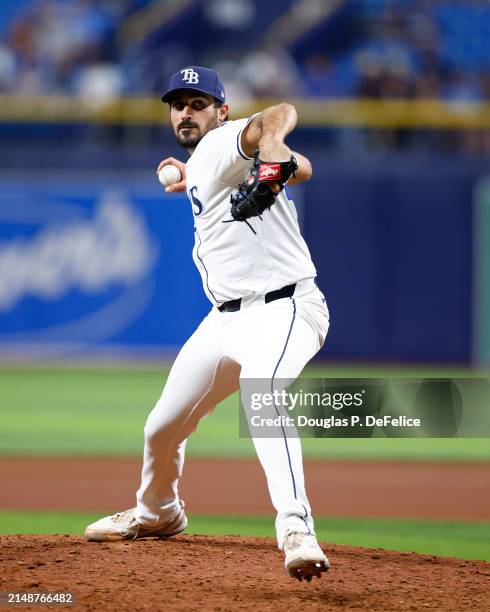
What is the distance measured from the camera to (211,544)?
170 inches

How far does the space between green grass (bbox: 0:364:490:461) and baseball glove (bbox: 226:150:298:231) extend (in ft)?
14.3

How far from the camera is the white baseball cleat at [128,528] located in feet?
14.1

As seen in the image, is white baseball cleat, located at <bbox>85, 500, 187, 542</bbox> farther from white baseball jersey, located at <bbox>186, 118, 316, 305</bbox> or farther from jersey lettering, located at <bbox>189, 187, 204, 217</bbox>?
jersey lettering, located at <bbox>189, 187, 204, 217</bbox>

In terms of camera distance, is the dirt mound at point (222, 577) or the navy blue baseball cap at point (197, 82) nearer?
the dirt mound at point (222, 577)

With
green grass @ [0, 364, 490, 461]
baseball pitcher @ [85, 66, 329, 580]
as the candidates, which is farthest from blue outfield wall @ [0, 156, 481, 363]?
baseball pitcher @ [85, 66, 329, 580]

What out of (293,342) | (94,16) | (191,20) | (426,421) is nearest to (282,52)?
(191,20)

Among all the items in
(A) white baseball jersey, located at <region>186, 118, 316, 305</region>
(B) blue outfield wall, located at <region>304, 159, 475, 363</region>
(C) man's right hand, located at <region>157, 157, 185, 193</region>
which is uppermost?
(B) blue outfield wall, located at <region>304, 159, 475, 363</region>

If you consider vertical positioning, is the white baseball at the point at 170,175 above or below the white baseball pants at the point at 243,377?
above

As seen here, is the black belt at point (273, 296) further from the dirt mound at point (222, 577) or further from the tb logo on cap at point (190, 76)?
the dirt mound at point (222, 577)

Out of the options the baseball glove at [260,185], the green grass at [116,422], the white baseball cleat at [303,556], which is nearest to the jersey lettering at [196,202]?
the baseball glove at [260,185]

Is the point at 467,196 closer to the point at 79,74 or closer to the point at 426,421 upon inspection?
the point at 79,74

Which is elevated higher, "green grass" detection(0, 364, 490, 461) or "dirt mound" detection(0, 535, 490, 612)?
Answer: "green grass" detection(0, 364, 490, 461)

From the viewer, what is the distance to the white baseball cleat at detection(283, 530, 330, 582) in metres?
3.29

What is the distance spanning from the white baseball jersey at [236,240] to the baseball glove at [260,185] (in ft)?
1.46
